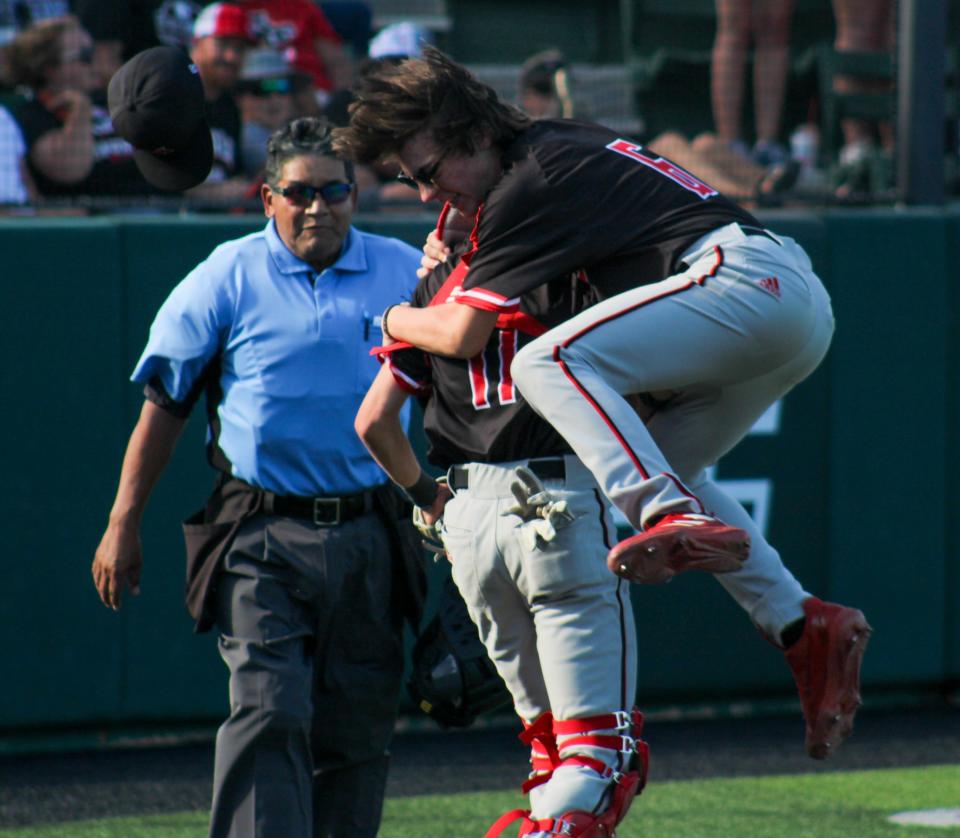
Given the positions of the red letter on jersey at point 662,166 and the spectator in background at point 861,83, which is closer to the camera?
the red letter on jersey at point 662,166

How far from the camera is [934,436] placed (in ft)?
23.9

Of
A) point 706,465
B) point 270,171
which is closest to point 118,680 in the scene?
point 270,171

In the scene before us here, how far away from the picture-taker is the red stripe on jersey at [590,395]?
11.6 ft

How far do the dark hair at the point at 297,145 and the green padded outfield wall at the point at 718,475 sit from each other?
1.73 metres

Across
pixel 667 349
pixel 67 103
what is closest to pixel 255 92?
pixel 67 103

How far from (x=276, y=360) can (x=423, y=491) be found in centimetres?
85

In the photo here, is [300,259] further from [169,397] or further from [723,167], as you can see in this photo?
[723,167]

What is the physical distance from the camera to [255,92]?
307 inches

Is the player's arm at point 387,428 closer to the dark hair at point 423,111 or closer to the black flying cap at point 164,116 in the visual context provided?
the dark hair at point 423,111

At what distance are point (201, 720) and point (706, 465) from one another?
3.42m

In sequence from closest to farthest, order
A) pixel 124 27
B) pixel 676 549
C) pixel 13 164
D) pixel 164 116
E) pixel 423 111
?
pixel 676 549 < pixel 423 111 < pixel 164 116 < pixel 13 164 < pixel 124 27

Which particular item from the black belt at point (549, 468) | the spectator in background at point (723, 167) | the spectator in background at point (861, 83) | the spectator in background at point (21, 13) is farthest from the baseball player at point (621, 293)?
the spectator in background at point (21, 13)

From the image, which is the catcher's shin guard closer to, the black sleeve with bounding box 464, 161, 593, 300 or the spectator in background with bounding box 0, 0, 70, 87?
the black sleeve with bounding box 464, 161, 593, 300

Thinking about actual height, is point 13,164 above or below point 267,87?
below
